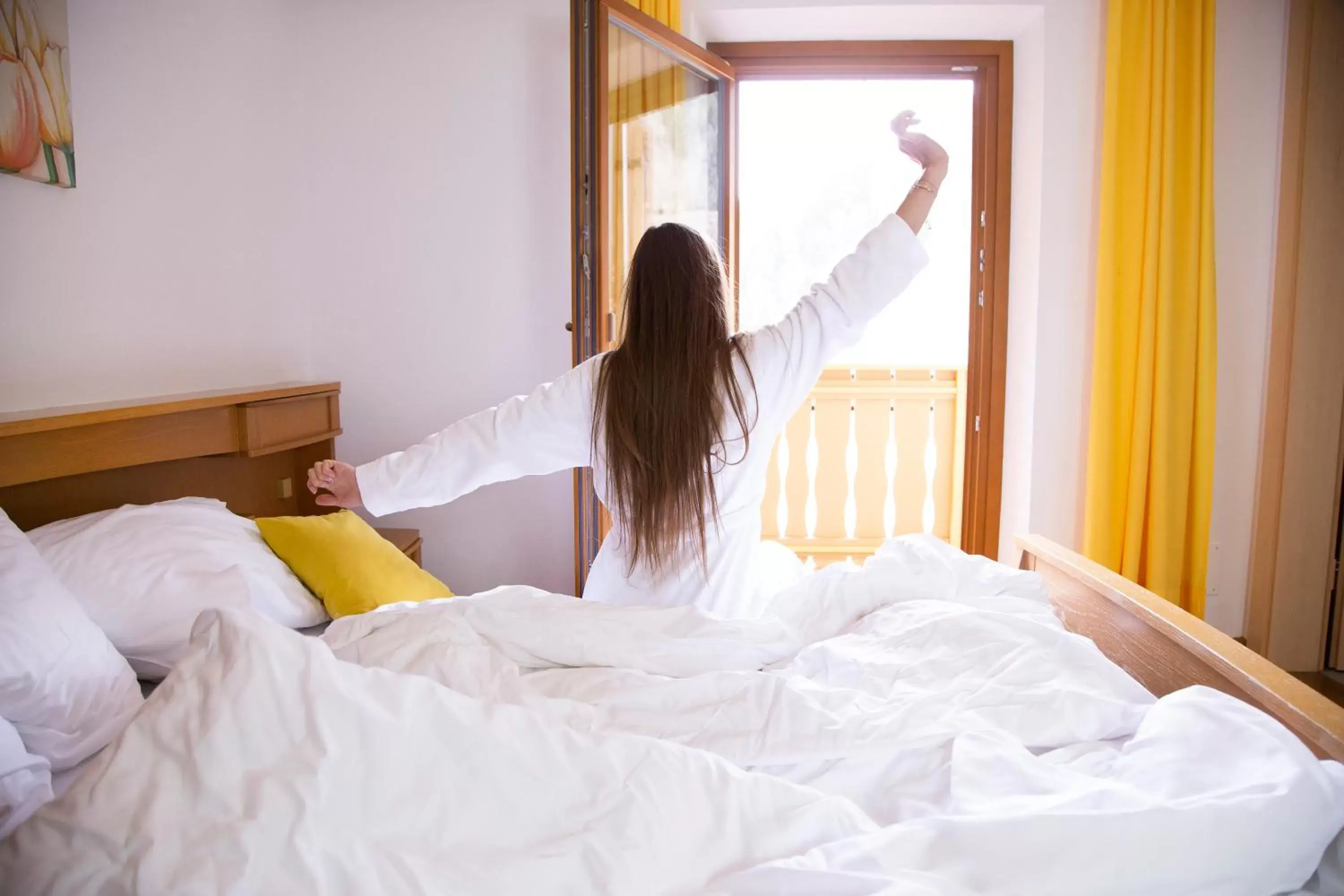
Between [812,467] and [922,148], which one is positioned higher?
[922,148]

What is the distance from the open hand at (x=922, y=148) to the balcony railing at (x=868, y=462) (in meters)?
2.45

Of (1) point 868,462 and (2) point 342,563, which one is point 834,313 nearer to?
(2) point 342,563

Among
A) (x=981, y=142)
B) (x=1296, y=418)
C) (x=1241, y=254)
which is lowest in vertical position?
(x=1296, y=418)

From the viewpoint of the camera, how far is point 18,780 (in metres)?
1.01

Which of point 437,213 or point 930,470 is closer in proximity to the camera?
point 437,213

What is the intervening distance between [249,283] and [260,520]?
1151 millimetres

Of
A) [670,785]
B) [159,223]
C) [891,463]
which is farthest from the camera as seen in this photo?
[891,463]

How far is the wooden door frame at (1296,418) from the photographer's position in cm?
288

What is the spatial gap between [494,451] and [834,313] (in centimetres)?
74

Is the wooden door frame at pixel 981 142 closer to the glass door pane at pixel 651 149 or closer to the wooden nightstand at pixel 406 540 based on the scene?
the glass door pane at pixel 651 149

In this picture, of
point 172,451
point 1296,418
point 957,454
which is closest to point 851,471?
point 957,454

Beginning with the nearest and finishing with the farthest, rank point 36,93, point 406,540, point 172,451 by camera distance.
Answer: point 36,93 → point 172,451 → point 406,540

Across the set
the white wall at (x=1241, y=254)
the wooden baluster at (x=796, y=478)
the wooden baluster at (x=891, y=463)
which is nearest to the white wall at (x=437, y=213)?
the wooden baluster at (x=796, y=478)

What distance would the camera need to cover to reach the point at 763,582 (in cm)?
179
